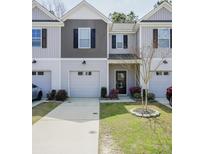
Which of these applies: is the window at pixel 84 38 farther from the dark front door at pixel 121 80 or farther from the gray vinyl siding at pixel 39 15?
the dark front door at pixel 121 80

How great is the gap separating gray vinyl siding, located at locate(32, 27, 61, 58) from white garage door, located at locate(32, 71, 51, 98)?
53.5 inches

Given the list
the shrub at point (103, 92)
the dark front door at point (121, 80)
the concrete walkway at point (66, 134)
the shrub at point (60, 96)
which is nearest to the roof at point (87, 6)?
the dark front door at point (121, 80)

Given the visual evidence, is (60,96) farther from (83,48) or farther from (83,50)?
(83,48)

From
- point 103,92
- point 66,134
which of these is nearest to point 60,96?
point 103,92

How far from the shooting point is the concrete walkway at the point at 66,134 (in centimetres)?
588

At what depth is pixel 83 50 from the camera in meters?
17.7

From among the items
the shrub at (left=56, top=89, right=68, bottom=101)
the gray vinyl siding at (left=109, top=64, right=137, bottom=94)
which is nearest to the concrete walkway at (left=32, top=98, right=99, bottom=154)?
the shrub at (left=56, top=89, right=68, bottom=101)

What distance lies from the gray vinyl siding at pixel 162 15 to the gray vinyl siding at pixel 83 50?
4099 millimetres

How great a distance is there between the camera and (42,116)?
34.2 ft

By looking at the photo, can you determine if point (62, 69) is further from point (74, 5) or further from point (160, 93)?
point (160, 93)

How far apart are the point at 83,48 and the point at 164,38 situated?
6555 mm
